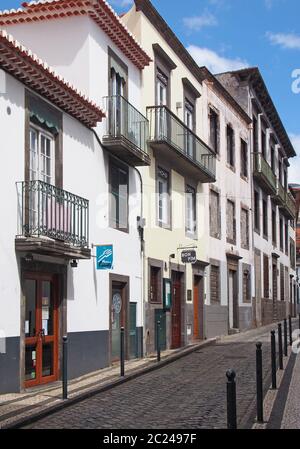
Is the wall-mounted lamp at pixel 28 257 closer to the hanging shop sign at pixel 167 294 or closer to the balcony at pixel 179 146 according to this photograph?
the balcony at pixel 179 146

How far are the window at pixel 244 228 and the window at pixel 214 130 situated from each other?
13.4 ft

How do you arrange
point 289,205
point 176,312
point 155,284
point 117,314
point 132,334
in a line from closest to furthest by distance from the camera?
point 117,314 → point 132,334 → point 155,284 → point 176,312 → point 289,205

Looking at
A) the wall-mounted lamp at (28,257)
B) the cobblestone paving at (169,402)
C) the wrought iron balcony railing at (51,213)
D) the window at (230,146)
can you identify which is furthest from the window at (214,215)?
the wall-mounted lamp at (28,257)

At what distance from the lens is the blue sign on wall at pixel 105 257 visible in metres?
13.8

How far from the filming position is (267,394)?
1045 cm

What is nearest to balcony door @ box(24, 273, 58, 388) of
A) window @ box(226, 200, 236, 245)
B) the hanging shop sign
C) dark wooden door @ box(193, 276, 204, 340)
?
the hanging shop sign

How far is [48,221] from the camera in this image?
1138 centimetres

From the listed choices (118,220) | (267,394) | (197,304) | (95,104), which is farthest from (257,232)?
(267,394)

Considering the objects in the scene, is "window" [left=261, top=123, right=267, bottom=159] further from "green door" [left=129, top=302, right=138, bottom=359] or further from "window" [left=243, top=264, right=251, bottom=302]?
"green door" [left=129, top=302, right=138, bottom=359]

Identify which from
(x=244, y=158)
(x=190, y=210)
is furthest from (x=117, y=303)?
(x=244, y=158)

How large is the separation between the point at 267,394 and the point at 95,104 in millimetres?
6682

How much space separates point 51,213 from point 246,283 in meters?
17.6

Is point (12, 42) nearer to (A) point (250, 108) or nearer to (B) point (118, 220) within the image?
(B) point (118, 220)

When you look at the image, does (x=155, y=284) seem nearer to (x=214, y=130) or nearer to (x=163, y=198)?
(x=163, y=198)
